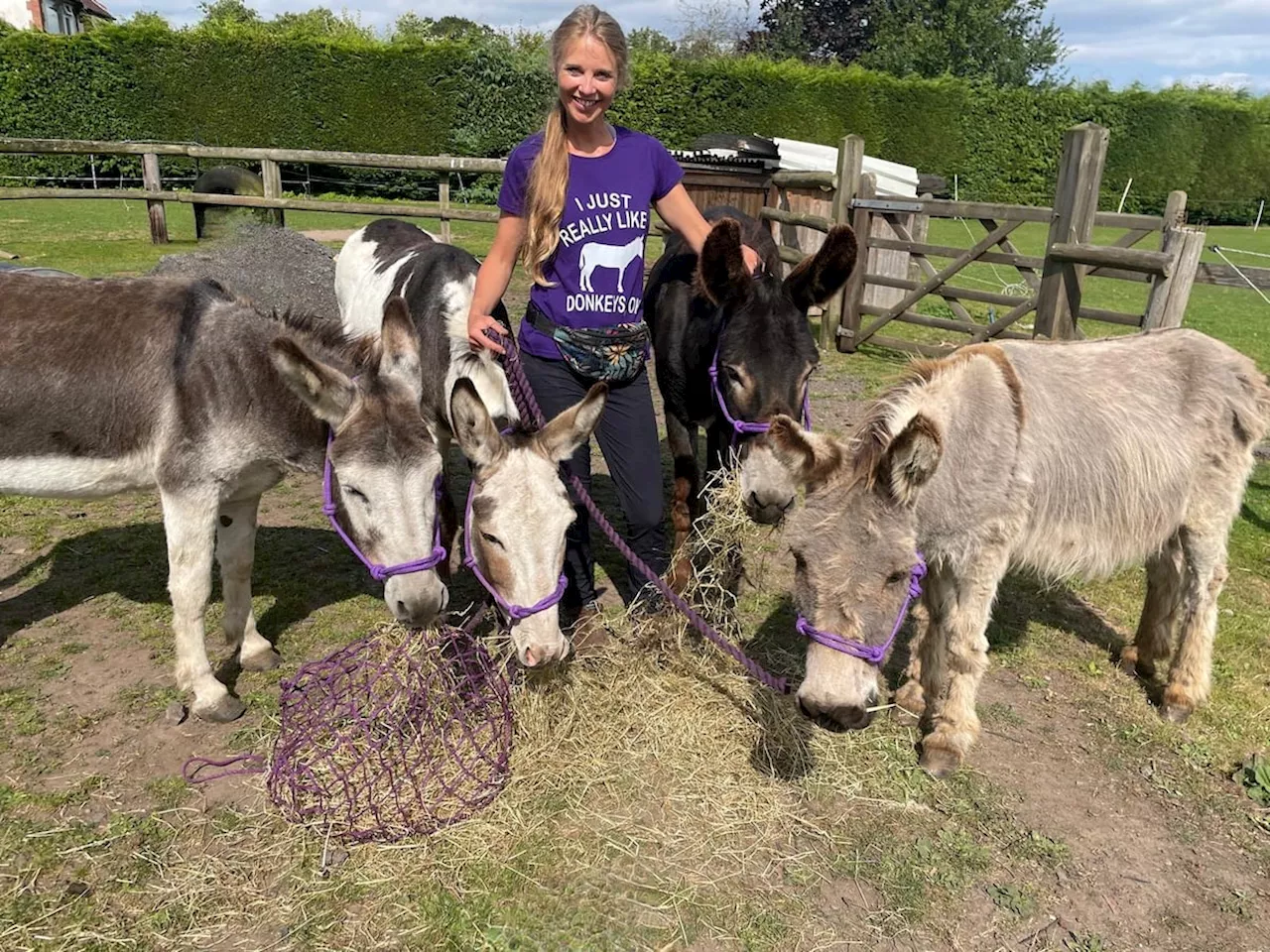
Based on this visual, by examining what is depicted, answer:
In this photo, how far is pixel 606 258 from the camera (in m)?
3.45

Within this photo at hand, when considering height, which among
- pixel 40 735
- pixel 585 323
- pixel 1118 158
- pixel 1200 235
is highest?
pixel 1118 158

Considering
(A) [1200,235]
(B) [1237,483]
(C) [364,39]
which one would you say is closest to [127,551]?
(B) [1237,483]

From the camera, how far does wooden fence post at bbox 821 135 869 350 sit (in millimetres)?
10062

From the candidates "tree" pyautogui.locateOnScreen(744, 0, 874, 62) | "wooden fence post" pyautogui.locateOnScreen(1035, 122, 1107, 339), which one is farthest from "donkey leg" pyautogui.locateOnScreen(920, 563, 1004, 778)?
"tree" pyautogui.locateOnScreen(744, 0, 874, 62)

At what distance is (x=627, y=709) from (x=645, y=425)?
4.20 ft

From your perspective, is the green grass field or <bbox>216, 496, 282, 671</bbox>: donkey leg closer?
the green grass field

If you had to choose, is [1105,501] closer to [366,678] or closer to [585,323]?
[585,323]

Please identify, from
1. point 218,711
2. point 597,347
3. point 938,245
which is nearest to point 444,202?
point 938,245

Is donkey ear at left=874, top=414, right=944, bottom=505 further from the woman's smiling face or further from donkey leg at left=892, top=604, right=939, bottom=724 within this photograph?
the woman's smiling face

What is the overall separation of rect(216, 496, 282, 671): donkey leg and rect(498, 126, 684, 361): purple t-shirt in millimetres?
1691

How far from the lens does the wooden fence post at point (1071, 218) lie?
738cm

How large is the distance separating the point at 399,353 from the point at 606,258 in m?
0.98

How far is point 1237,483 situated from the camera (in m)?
3.66

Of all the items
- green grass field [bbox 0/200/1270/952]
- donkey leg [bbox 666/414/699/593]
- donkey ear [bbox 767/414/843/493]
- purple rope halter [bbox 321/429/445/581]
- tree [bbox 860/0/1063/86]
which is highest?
A: tree [bbox 860/0/1063/86]
